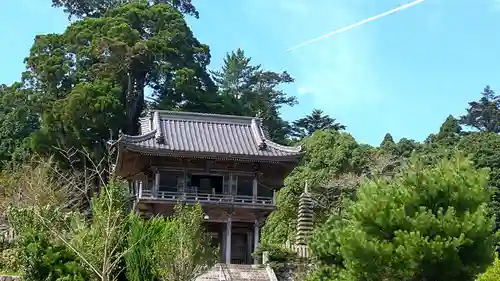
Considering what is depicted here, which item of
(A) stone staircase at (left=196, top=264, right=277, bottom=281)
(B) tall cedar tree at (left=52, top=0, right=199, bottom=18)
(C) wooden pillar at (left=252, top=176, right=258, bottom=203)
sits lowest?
(A) stone staircase at (left=196, top=264, right=277, bottom=281)

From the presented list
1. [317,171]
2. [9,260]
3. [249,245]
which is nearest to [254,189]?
[249,245]

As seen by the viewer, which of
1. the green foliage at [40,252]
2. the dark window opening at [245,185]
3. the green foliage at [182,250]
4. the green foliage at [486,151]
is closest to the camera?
the green foliage at [182,250]

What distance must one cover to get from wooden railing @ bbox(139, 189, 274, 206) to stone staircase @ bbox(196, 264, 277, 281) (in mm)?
4441

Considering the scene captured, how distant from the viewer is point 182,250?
14805 mm

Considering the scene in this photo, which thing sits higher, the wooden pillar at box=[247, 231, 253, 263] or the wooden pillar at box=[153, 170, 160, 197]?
the wooden pillar at box=[153, 170, 160, 197]

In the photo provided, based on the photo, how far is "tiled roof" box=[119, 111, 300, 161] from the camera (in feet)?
90.6

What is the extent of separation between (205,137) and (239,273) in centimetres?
828

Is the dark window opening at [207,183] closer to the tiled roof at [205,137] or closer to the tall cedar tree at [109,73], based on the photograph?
the tiled roof at [205,137]

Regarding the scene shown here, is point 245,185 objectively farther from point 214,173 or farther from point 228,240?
point 228,240

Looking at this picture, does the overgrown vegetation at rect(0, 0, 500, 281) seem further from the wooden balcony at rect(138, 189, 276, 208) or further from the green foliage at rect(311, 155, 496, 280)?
the wooden balcony at rect(138, 189, 276, 208)

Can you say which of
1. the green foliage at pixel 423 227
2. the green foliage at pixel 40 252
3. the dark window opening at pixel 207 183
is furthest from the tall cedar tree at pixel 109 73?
the green foliage at pixel 423 227

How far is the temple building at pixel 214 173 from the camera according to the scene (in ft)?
90.0

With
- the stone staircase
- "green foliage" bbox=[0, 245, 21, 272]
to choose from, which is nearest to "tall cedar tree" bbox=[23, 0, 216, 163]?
"green foliage" bbox=[0, 245, 21, 272]

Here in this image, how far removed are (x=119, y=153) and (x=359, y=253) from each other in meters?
17.6
